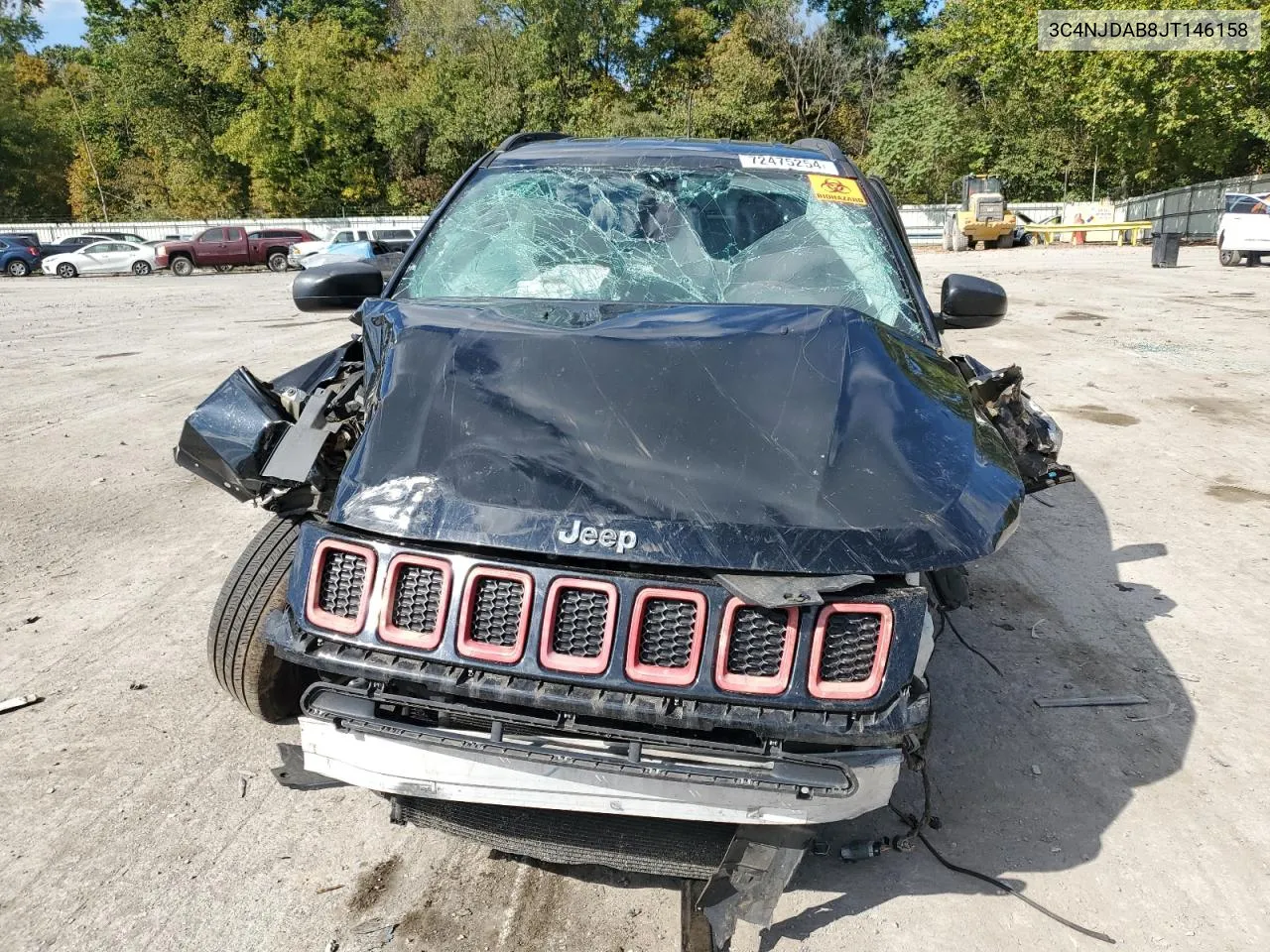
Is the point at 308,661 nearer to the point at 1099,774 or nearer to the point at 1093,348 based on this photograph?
the point at 1099,774

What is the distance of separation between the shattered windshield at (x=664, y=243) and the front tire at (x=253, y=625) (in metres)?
1.01

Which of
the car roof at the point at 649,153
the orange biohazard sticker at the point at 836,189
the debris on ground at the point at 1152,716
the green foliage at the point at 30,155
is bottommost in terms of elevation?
the debris on ground at the point at 1152,716

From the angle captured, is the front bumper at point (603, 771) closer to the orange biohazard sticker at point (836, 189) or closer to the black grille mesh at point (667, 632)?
the black grille mesh at point (667, 632)

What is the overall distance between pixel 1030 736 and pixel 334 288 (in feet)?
9.71

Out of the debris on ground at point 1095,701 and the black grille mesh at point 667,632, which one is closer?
the black grille mesh at point 667,632

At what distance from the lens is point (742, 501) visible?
2.00 meters

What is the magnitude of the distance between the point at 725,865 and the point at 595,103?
51800mm

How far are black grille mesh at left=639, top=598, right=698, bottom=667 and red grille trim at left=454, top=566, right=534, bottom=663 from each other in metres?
0.25

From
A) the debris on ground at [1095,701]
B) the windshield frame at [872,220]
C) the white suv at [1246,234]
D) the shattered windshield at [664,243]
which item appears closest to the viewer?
the windshield frame at [872,220]

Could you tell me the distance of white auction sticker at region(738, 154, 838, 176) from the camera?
3598 millimetres

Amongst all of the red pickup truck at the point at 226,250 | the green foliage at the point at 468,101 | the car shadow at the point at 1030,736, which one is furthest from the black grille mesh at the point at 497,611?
the green foliage at the point at 468,101

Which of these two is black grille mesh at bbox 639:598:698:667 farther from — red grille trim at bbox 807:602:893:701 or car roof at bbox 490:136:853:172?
car roof at bbox 490:136:853:172

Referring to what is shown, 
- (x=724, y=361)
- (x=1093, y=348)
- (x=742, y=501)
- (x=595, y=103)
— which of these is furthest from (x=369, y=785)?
(x=595, y=103)

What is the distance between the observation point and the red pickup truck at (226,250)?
104ft
